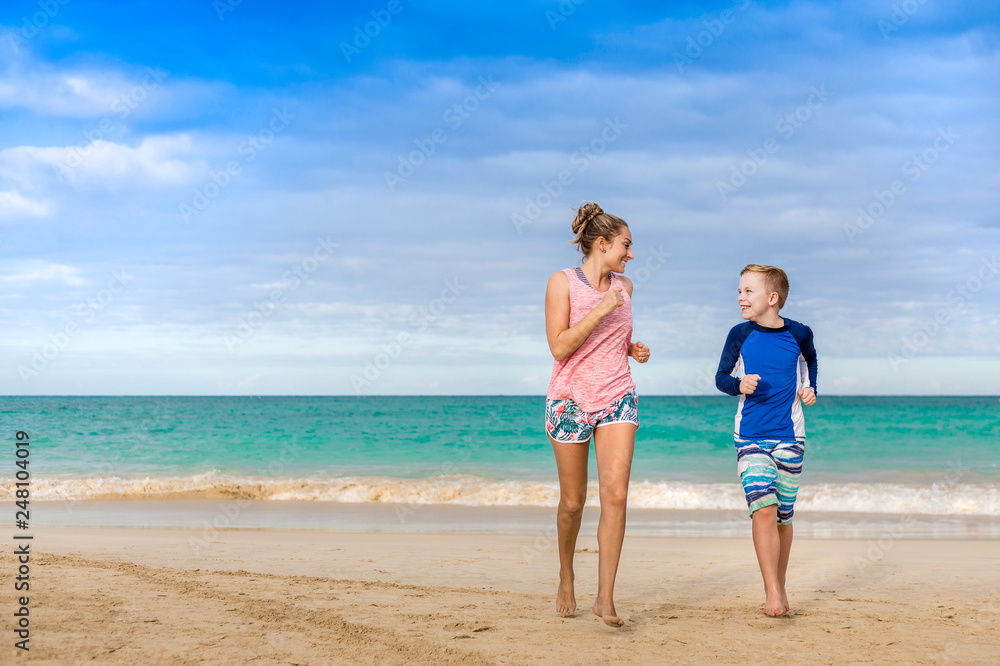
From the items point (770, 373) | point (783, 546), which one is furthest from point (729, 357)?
point (783, 546)

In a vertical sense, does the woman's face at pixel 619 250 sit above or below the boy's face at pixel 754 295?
above

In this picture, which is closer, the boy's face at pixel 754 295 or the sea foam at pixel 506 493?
the boy's face at pixel 754 295

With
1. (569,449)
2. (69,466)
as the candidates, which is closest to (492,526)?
(569,449)

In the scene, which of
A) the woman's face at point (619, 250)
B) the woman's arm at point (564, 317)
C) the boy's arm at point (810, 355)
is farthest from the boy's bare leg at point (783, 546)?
the woman's face at point (619, 250)

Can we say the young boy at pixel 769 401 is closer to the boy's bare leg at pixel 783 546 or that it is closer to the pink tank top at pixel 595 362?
the boy's bare leg at pixel 783 546

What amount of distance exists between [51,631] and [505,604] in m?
2.20

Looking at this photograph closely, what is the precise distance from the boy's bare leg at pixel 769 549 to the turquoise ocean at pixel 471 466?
6933 mm

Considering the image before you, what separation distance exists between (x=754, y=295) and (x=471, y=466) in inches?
570

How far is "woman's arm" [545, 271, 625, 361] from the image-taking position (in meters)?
3.53

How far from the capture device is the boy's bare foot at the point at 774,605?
3.82 metres

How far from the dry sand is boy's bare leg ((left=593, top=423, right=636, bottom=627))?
0.48 ft

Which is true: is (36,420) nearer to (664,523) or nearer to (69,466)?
(69,466)

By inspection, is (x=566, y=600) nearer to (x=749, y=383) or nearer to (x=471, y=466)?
(x=749, y=383)

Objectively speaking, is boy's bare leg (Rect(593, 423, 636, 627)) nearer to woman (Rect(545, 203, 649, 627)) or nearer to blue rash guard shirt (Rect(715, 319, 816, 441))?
woman (Rect(545, 203, 649, 627))
